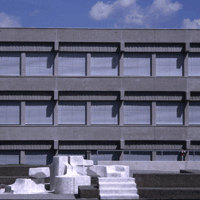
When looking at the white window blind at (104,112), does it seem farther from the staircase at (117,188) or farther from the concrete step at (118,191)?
the concrete step at (118,191)

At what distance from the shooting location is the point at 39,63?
33.8 metres

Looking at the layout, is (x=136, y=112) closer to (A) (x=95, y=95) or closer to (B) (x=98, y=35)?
(A) (x=95, y=95)

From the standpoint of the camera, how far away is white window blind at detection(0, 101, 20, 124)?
33.5 m

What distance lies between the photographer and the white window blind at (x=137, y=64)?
34031mm

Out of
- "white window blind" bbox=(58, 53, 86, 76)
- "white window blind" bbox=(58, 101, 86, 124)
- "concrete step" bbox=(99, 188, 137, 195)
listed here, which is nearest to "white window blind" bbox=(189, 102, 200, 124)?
"white window blind" bbox=(58, 101, 86, 124)

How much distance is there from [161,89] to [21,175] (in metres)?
15.4

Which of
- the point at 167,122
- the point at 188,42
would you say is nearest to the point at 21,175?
the point at 167,122

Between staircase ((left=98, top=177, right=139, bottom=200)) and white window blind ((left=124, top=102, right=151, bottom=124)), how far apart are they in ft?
58.6

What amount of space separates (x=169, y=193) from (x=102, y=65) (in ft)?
66.3

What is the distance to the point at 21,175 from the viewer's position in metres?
23.3

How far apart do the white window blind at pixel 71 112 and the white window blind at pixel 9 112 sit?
365 cm

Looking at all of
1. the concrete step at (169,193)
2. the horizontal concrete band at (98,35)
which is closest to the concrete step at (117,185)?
the concrete step at (169,193)

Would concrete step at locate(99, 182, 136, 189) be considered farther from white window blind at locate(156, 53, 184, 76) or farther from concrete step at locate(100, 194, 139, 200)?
white window blind at locate(156, 53, 184, 76)

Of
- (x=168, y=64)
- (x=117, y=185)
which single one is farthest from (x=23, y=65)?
(x=117, y=185)
